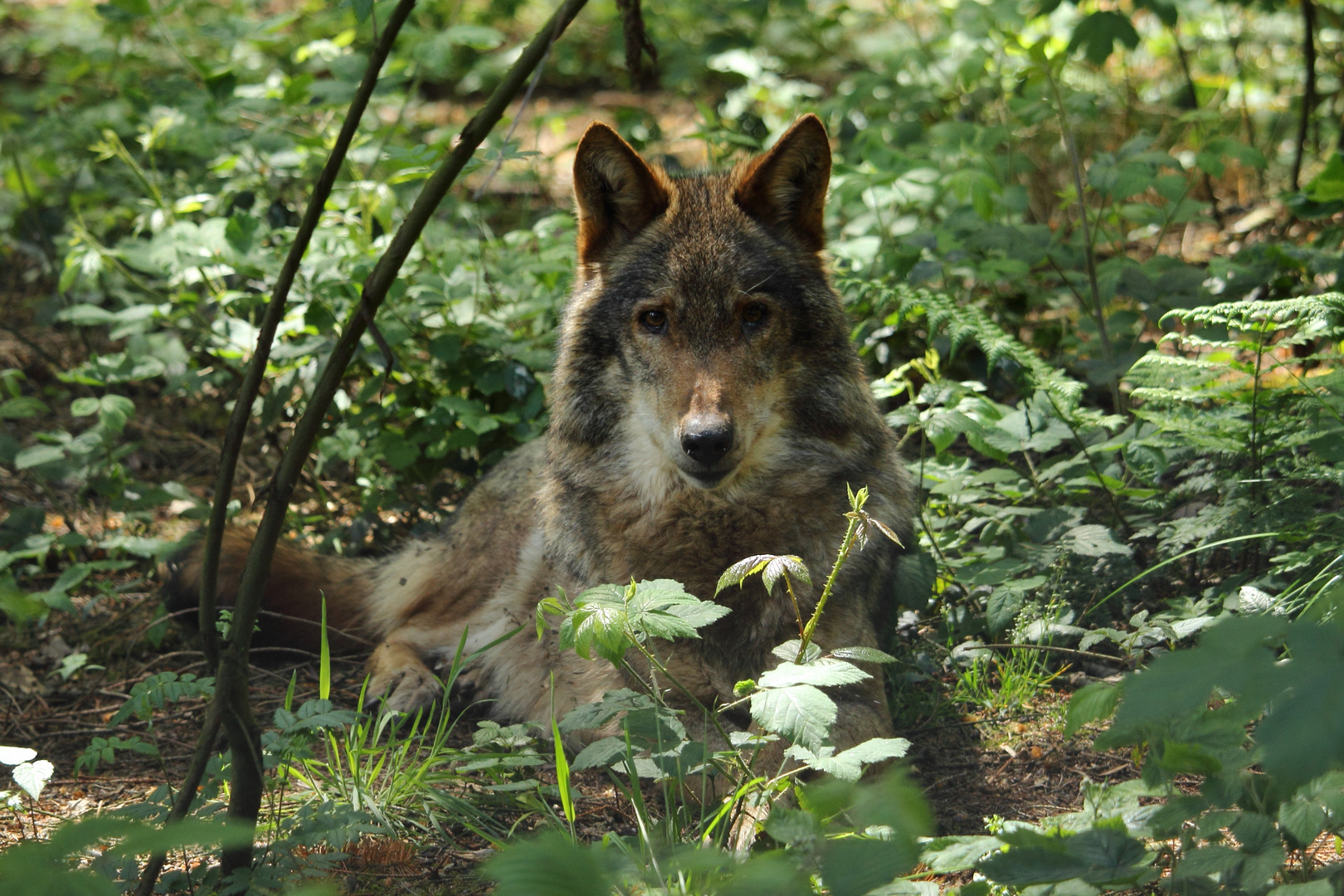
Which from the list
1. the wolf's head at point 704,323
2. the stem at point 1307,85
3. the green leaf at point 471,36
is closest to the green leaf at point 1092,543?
the wolf's head at point 704,323

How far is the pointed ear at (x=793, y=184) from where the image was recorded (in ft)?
11.8

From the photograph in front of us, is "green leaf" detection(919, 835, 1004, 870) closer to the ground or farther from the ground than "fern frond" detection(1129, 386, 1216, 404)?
closer to the ground

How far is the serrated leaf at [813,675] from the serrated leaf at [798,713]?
2 cm

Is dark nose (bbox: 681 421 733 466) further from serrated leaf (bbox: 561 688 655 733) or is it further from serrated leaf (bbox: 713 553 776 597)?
serrated leaf (bbox: 561 688 655 733)

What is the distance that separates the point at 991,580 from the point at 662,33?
7371 mm

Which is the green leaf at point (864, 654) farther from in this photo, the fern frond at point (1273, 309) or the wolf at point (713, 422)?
the fern frond at point (1273, 309)

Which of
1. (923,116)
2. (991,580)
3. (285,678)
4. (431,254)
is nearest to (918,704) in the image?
(991,580)

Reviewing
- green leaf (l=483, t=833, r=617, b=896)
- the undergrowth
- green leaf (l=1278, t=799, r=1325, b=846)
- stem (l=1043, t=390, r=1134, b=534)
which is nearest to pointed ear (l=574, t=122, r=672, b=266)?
the undergrowth

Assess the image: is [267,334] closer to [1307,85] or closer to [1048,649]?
[1048,649]

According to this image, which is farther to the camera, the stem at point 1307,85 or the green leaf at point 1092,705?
the stem at point 1307,85

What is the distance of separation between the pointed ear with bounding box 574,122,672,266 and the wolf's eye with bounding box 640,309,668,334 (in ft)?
1.37

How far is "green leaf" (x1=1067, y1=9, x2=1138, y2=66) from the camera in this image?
499 centimetres

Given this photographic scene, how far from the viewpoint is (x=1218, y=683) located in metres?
1.62

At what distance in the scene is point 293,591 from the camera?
4.46 meters
